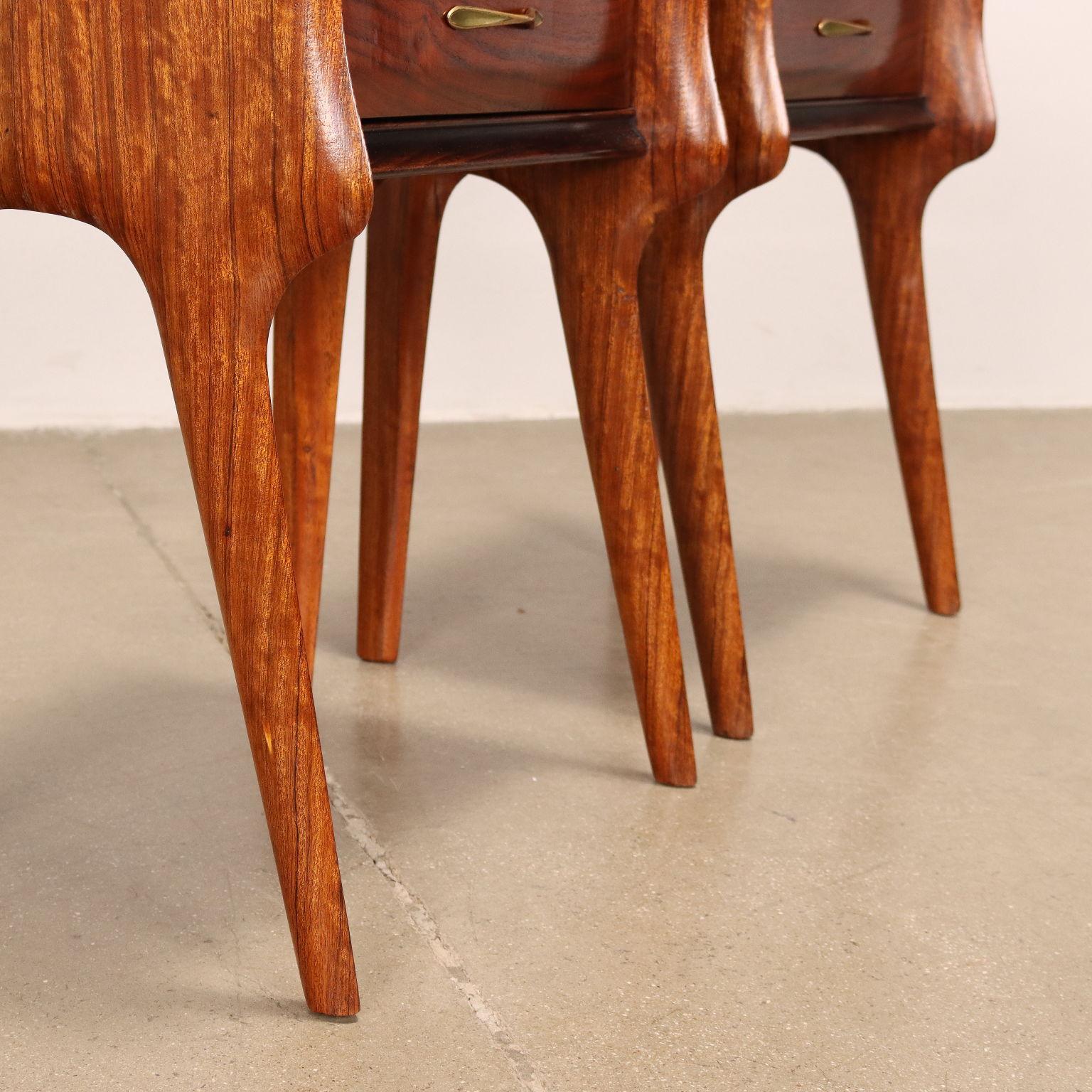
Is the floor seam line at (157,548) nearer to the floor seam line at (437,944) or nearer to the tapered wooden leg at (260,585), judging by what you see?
the floor seam line at (437,944)

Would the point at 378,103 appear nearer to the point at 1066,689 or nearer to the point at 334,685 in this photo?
the point at 334,685

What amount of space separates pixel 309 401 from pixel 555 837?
518mm

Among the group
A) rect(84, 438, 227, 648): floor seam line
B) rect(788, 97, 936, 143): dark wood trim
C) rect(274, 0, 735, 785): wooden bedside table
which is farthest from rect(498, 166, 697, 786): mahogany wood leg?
rect(84, 438, 227, 648): floor seam line

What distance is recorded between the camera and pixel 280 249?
0.84m

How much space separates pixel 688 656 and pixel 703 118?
0.69 metres

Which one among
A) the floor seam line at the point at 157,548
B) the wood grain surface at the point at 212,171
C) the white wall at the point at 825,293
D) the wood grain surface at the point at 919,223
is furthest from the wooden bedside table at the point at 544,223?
the white wall at the point at 825,293

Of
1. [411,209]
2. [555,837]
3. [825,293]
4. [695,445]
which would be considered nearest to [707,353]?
[695,445]

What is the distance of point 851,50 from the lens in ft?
5.01

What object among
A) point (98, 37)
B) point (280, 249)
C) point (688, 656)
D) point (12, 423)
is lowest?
point (12, 423)

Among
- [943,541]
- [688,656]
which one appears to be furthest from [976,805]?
[943,541]

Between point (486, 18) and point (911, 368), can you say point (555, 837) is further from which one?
point (911, 368)

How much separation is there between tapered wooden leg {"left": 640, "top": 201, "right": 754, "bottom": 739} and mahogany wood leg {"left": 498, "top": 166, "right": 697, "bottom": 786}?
93mm

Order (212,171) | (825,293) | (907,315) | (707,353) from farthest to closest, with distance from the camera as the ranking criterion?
(825,293)
(907,315)
(707,353)
(212,171)

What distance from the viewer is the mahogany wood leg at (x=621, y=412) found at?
3.98 ft
